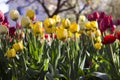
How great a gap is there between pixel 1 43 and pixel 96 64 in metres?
0.88

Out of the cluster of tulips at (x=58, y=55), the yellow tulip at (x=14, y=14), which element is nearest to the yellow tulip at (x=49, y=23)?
the cluster of tulips at (x=58, y=55)

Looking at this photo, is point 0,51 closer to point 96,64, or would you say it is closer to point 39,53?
point 39,53

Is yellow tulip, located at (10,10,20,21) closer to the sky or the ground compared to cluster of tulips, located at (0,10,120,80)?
closer to the sky

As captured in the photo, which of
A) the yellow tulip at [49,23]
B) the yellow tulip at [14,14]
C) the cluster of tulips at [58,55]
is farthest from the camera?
the yellow tulip at [14,14]

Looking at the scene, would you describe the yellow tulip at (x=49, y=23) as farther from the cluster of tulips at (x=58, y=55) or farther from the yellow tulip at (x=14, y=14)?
the yellow tulip at (x=14, y=14)

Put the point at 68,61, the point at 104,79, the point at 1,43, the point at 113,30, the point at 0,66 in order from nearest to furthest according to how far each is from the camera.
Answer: the point at 104,79 < the point at 68,61 < the point at 0,66 < the point at 1,43 < the point at 113,30

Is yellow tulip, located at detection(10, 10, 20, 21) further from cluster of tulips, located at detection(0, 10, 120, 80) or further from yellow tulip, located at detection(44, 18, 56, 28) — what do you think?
yellow tulip, located at detection(44, 18, 56, 28)

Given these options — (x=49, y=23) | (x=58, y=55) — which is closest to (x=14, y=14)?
(x=49, y=23)

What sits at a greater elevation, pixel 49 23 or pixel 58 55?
pixel 49 23

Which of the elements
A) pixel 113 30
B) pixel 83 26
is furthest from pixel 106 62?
pixel 113 30

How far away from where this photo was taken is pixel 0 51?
2537 mm

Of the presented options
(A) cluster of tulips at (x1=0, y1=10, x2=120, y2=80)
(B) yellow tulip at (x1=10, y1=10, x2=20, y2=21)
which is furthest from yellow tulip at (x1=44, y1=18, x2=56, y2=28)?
(B) yellow tulip at (x1=10, y1=10, x2=20, y2=21)

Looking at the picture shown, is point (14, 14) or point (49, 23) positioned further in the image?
point (14, 14)

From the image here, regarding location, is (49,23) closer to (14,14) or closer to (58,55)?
(58,55)
